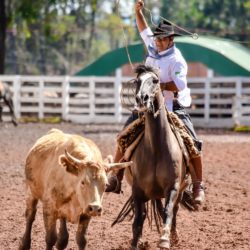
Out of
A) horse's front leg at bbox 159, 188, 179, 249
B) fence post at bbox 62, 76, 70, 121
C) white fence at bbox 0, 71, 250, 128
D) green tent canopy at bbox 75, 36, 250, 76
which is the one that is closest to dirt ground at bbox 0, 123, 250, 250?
horse's front leg at bbox 159, 188, 179, 249

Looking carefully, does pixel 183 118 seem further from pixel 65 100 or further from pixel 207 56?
pixel 207 56

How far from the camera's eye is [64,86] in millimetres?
27859

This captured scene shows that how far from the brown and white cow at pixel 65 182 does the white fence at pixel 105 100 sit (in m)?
17.3

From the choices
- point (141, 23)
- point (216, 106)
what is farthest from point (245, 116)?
point (141, 23)

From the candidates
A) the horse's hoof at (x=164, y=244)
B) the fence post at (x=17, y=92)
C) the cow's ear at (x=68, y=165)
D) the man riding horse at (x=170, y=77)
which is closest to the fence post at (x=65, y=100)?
the fence post at (x=17, y=92)

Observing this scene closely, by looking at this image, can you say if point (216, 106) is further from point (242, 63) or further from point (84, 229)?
point (84, 229)

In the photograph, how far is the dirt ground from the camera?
9000 mm

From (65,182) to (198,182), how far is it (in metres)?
2.19

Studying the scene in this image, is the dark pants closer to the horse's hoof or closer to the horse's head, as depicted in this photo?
the horse's head

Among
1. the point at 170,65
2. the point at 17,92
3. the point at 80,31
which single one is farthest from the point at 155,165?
the point at 80,31

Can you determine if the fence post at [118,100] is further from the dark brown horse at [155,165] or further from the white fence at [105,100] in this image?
the dark brown horse at [155,165]

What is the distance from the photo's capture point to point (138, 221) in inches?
324

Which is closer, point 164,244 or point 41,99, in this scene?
point 164,244

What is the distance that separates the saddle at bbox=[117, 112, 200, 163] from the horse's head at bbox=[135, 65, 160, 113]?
550 millimetres
